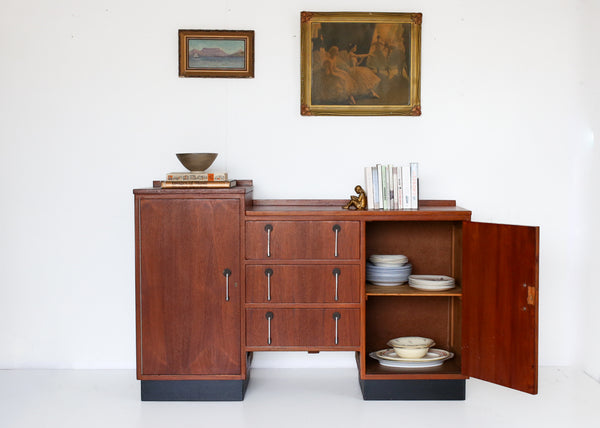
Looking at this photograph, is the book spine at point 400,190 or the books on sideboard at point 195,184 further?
the book spine at point 400,190

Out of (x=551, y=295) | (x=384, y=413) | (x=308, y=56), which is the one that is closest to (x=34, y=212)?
(x=308, y=56)

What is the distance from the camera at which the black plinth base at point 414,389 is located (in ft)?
11.9

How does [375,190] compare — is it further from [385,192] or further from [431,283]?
[431,283]

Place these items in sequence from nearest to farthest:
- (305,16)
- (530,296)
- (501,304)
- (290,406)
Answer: (530,296), (501,304), (290,406), (305,16)

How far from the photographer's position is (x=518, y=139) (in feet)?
13.5

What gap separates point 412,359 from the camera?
3.71 metres

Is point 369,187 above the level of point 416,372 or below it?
above

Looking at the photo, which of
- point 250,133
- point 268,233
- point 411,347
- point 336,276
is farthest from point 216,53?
point 411,347

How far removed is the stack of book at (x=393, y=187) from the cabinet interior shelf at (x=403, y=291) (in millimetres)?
442

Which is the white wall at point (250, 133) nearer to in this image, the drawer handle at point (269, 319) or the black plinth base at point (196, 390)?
the black plinth base at point (196, 390)

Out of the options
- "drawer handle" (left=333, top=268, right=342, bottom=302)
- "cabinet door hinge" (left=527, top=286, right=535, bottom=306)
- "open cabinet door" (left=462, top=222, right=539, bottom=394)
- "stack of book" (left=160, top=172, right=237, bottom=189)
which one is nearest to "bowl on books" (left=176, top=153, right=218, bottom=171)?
"stack of book" (left=160, top=172, right=237, bottom=189)

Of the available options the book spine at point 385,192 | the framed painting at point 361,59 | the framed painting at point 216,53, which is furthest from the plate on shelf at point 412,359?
the framed painting at point 216,53

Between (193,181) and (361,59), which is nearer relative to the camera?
(193,181)

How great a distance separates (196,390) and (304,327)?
0.68m
